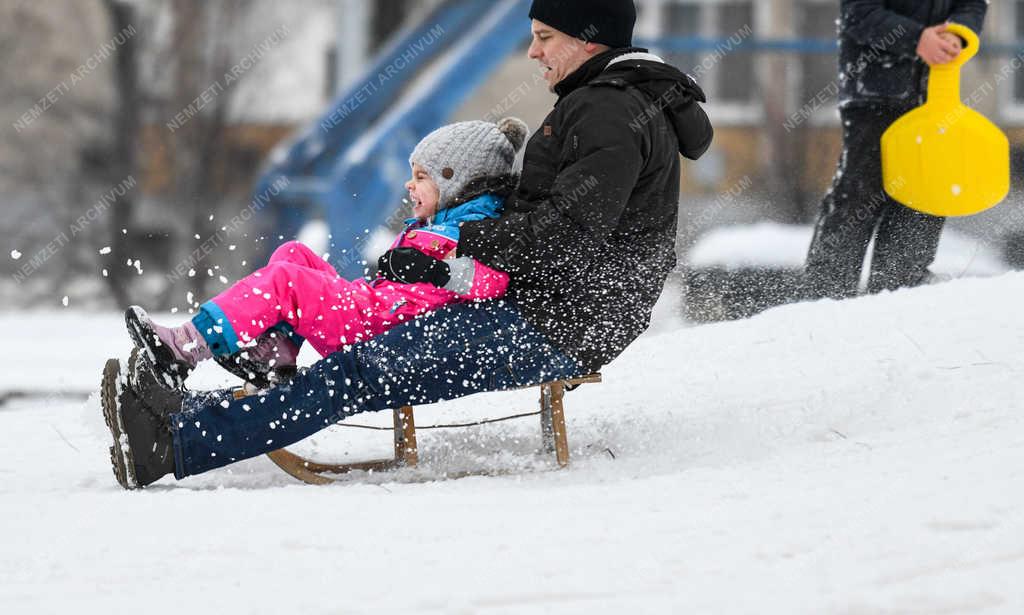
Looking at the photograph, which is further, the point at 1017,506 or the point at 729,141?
the point at 729,141

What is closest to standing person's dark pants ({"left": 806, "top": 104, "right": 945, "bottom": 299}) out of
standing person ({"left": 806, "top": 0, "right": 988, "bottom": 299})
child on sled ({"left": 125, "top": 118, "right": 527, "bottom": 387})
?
standing person ({"left": 806, "top": 0, "right": 988, "bottom": 299})

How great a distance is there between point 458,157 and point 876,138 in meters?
2.14

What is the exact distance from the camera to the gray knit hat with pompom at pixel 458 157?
3.31 m

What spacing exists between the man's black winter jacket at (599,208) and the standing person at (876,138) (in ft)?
5.21

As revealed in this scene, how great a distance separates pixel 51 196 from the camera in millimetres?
12852

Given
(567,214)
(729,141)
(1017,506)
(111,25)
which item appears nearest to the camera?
(1017,506)

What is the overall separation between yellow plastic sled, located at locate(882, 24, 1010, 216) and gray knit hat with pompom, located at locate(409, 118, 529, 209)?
1.98 meters

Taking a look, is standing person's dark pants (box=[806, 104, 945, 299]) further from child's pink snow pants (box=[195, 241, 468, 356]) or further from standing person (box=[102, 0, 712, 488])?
child's pink snow pants (box=[195, 241, 468, 356])

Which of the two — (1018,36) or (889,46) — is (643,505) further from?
(1018,36)

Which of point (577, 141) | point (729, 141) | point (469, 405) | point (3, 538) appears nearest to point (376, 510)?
point (3, 538)

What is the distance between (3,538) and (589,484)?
4.60ft

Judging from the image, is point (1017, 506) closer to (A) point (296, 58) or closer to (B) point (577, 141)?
(B) point (577, 141)

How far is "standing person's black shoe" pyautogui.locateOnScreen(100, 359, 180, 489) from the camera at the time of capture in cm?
313

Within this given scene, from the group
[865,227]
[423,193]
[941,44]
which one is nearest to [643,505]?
[423,193]
